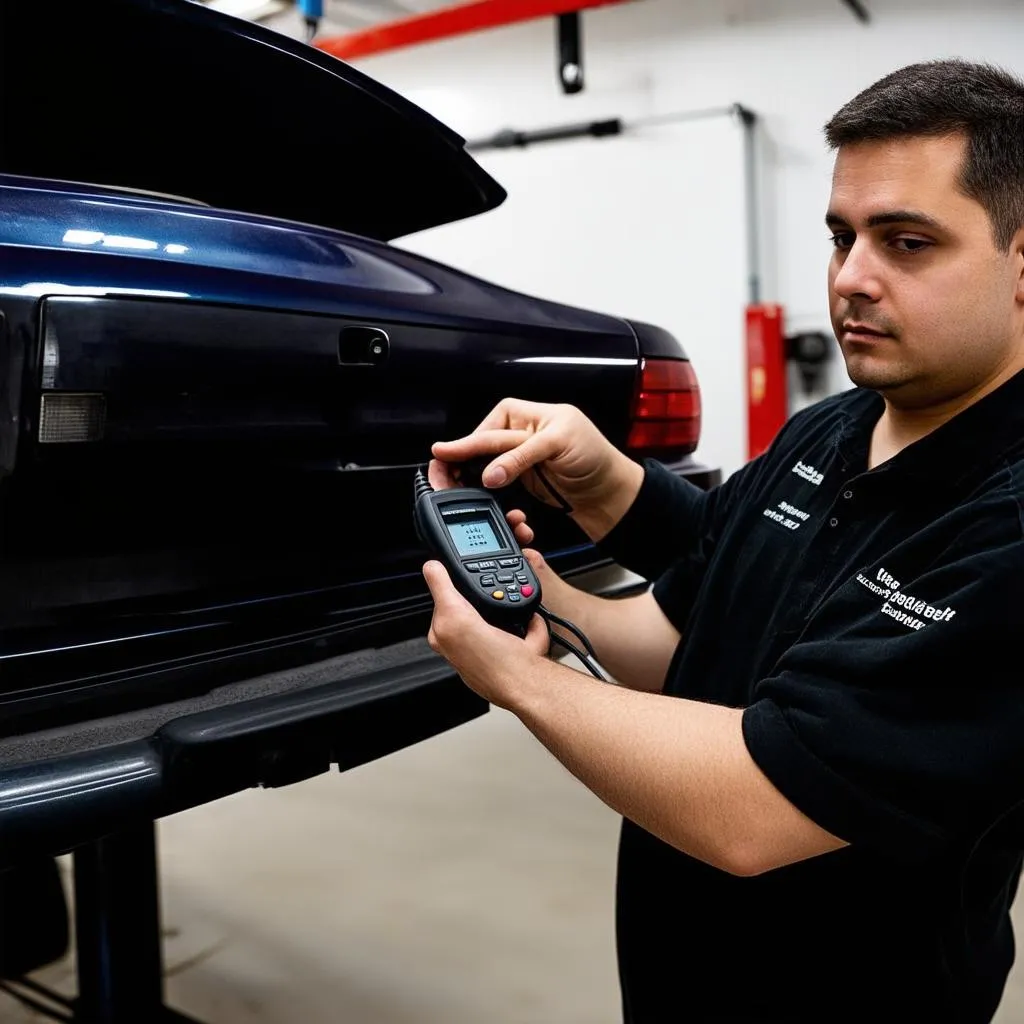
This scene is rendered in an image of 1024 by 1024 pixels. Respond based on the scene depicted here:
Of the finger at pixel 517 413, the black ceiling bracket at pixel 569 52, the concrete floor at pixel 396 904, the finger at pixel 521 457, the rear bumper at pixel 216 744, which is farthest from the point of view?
the black ceiling bracket at pixel 569 52

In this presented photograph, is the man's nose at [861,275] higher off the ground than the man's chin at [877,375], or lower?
higher

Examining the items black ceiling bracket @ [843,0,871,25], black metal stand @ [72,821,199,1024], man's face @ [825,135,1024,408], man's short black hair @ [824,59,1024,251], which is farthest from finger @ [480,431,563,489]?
black ceiling bracket @ [843,0,871,25]

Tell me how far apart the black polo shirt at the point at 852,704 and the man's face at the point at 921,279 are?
A: 5 centimetres

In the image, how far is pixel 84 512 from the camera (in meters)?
1.08

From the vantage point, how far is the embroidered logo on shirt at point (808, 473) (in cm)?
119

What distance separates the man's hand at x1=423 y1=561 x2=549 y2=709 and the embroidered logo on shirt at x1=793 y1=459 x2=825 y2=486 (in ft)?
1.35

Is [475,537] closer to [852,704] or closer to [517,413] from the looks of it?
[517,413]

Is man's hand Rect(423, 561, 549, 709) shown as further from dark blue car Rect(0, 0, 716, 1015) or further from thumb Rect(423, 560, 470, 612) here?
A: dark blue car Rect(0, 0, 716, 1015)

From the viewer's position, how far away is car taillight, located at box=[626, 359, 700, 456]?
171 cm

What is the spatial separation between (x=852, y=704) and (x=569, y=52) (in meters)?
4.75

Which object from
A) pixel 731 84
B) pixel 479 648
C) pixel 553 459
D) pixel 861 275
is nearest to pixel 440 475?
pixel 553 459

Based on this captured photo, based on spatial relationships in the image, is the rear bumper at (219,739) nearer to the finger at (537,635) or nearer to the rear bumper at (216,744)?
the rear bumper at (216,744)

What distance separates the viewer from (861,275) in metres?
0.98

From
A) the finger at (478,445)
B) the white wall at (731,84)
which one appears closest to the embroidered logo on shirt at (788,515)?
the finger at (478,445)
